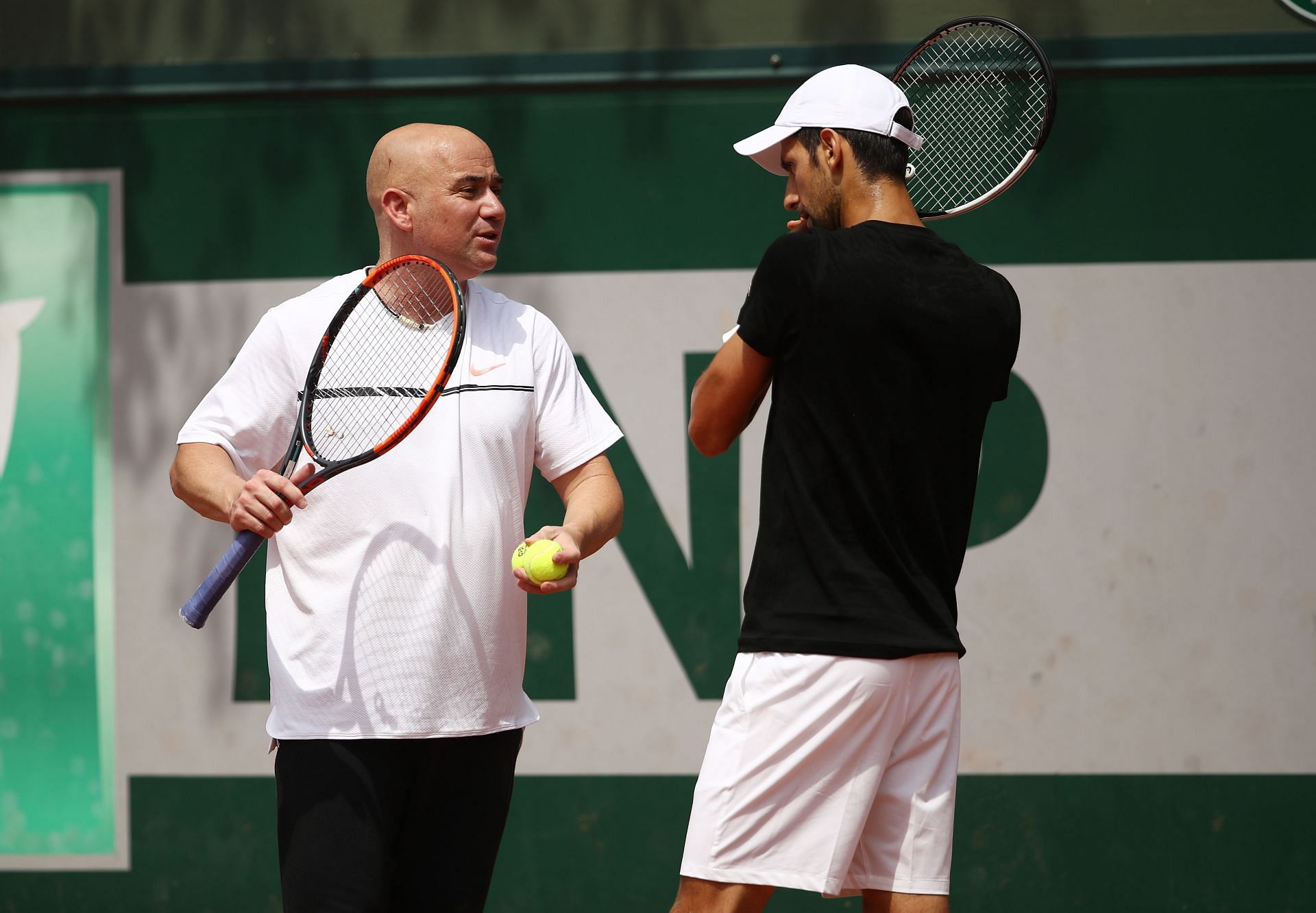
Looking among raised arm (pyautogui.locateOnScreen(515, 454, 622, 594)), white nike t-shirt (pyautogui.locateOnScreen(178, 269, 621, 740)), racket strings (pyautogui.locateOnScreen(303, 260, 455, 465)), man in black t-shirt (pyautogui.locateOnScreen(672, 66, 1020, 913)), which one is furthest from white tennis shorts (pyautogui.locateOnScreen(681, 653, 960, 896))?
racket strings (pyautogui.locateOnScreen(303, 260, 455, 465))

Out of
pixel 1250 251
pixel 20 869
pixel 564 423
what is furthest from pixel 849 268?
pixel 20 869

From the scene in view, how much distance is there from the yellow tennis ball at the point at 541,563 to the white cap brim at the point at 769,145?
2.73ft

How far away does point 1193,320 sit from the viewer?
430 centimetres

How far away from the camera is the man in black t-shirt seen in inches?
94.2

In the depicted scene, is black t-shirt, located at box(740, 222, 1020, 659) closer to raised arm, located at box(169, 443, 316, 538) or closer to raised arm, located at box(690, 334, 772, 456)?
raised arm, located at box(690, 334, 772, 456)

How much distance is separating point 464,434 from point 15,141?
2796mm

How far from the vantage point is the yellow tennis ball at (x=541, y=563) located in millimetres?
2459

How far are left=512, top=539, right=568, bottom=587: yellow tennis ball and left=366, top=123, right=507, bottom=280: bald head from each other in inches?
25.3

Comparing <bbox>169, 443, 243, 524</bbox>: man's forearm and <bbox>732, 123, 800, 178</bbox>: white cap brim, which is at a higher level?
<bbox>732, 123, 800, 178</bbox>: white cap brim

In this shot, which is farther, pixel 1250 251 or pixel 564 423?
pixel 1250 251

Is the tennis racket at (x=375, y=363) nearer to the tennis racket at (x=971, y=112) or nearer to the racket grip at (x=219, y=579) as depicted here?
the racket grip at (x=219, y=579)

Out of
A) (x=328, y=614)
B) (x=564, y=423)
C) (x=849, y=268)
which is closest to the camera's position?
(x=849, y=268)

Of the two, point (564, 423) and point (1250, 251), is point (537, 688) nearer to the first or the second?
point (564, 423)

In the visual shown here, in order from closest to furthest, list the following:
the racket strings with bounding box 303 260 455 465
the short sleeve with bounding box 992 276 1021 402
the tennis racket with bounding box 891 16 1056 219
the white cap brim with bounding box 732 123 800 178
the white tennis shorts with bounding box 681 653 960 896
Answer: the white tennis shorts with bounding box 681 653 960 896 < the short sleeve with bounding box 992 276 1021 402 < the white cap brim with bounding box 732 123 800 178 < the racket strings with bounding box 303 260 455 465 < the tennis racket with bounding box 891 16 1056 219
